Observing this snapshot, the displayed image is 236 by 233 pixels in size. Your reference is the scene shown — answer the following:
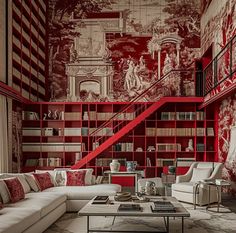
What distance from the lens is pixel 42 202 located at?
5.84m

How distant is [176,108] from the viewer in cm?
1255

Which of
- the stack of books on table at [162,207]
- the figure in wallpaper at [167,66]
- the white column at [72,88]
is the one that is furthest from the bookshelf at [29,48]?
the stack of books on table at [162,207]

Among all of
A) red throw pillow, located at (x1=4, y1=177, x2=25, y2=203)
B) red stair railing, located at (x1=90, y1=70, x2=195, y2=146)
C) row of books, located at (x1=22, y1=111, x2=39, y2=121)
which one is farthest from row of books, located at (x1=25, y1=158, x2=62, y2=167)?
red throw pillow, located at (x1=4, y1=177, x2=25, y2=203)

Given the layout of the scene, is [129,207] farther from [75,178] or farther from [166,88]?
[166,88]

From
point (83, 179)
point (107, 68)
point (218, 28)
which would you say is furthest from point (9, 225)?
point (107, 68)

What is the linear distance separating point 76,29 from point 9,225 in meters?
10.2

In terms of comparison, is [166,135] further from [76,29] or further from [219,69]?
[76,29]

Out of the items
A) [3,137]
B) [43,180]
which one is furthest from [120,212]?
[3,137]

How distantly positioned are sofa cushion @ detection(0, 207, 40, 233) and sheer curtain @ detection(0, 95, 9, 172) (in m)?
4.28

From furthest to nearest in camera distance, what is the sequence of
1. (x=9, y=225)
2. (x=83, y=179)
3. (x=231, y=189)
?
(x=231, y=189), (x=83, y=179), (x=9, y=225)

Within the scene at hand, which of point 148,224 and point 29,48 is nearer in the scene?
point 148,224

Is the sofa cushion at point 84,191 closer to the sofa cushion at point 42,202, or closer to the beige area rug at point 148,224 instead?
the sofa cushion at point 42,202

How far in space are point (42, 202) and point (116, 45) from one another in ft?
28.0

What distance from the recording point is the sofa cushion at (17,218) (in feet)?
14.0
